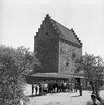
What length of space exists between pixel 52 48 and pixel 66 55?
4.16m

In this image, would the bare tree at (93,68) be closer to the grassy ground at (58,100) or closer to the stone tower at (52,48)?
the grassy ground at (58,100)

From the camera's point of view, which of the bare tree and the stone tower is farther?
the stone tower

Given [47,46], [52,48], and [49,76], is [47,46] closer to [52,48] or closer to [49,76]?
[52,48]

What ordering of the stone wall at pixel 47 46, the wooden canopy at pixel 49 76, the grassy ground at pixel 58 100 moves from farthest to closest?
the stone wall at pixel 47 46 < the wooden canopy at pixel 49 76 < the grassy ground at pixel 58 100

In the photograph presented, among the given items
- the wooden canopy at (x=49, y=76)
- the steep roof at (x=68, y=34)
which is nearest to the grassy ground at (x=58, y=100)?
the wooden canopy at (x=49, y=76)

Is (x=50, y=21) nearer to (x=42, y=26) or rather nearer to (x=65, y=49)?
(x=42, y=26)

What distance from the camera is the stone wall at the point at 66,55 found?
44250mm

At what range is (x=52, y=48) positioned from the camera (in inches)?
1766

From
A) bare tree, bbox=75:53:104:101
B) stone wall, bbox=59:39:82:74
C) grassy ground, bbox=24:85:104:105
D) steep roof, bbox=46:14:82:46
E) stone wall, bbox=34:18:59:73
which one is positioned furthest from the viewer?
steep roof, bbox=46:14:82:46

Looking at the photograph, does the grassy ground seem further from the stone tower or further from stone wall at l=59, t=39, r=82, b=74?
stone wall at l=59, t=39, r=82, b=74

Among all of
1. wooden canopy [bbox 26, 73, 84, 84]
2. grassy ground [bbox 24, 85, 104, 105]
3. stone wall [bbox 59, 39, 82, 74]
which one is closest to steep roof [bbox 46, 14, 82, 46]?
stone wall [bbox 59, 39, 82, 74]

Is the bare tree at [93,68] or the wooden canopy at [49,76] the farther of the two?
the wooden canopy at [49,76]

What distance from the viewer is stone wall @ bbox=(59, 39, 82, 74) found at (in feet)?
145

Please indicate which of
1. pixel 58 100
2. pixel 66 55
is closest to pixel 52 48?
pixel 66 55
